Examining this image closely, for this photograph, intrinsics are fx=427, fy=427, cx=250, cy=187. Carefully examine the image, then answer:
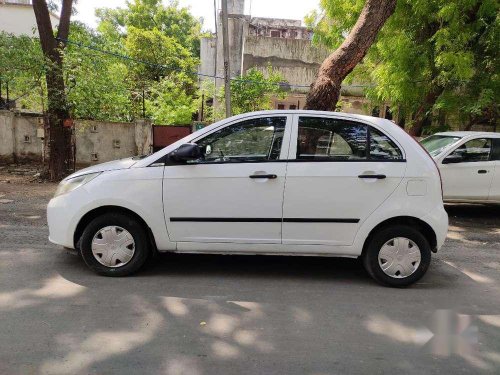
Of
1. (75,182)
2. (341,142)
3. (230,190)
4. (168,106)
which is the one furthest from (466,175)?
(168,106)

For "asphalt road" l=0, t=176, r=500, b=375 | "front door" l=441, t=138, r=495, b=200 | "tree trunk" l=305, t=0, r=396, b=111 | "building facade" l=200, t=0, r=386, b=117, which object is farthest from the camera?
"building facade" l=200, t=0, r=386, b=117

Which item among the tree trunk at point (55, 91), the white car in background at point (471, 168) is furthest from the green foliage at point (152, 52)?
the white car in background at point (471, 168)

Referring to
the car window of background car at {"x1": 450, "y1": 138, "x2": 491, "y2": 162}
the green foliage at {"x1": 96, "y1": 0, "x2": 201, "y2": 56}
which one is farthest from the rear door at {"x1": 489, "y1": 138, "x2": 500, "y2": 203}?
the green foliage at {"x1": 96, "y1": 0, "x2": 201, "y2": 56}

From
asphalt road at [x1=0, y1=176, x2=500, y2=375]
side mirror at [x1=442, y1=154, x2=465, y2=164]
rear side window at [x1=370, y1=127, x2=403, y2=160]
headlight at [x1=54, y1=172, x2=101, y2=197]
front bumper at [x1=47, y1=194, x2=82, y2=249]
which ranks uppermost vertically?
rear side window at [x1=370, y1=127, x2=403, y2=160]

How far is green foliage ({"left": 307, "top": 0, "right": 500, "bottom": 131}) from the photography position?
30.9 feet

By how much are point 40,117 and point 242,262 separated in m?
9.31

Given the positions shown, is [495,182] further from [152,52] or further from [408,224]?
[152,52]

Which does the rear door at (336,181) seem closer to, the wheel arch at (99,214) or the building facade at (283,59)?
the wheel arch at (99,214)

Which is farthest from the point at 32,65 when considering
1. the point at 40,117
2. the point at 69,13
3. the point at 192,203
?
the point at 192,203

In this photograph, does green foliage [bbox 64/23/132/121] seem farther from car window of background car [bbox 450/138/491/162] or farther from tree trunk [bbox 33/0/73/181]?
car window of background car [bbox 450/138/491/162]

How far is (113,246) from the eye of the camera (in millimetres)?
4223

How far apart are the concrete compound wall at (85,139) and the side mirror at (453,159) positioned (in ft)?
25.9

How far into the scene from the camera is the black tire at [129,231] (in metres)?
4.18

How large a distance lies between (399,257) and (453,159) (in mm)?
3930
